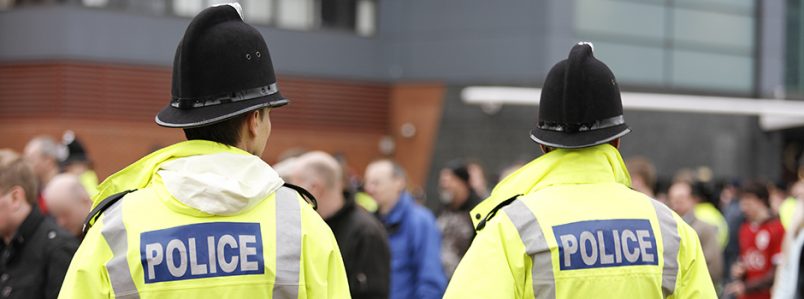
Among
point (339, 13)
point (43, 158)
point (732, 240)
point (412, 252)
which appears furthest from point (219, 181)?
point (339, 13)

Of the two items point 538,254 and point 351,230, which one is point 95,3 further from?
point 538,254

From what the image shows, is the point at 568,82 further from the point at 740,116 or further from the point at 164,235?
the point at 740,116

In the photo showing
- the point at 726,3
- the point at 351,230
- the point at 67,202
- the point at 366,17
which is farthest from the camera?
the point at 726,3

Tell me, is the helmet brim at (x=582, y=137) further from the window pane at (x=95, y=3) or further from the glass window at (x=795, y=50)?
the glass window at (x=795, y=50)

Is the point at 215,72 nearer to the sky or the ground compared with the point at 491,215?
nearer to the sky

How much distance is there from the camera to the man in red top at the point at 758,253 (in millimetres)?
11984

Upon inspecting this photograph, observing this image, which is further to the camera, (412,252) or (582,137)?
(412,252)

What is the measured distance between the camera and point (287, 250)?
358 cm

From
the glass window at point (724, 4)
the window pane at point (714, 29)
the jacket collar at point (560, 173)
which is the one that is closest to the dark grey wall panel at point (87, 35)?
the window pane at point (714, 29)

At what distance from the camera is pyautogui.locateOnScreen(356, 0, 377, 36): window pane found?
28.3m

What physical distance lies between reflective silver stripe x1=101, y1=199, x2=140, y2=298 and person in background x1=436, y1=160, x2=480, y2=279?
6492mm

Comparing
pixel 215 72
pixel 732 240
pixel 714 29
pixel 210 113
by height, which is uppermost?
pixel 215 72

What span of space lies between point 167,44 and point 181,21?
1.80ft

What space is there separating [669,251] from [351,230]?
11.6 ft
